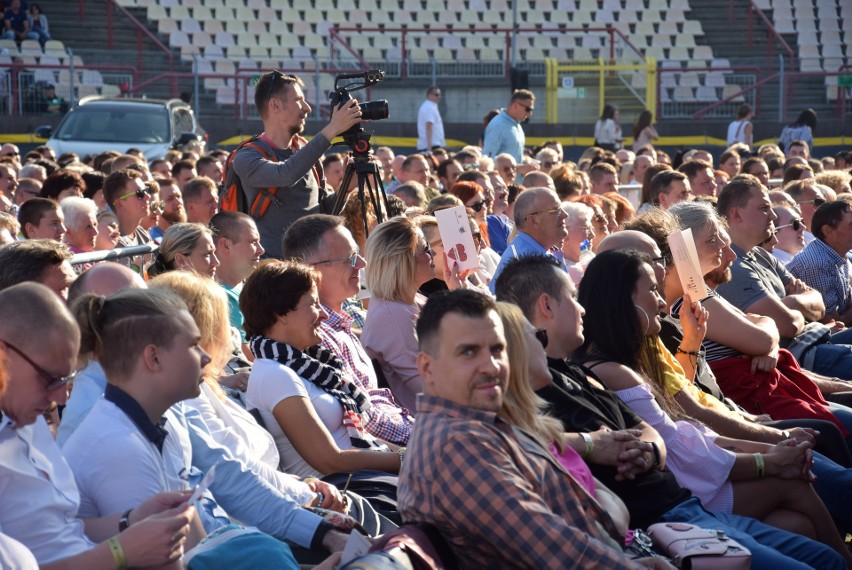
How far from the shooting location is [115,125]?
16.6 meters

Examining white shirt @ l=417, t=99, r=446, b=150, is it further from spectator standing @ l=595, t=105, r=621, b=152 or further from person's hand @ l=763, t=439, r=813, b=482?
person's hand @ l=763, t=439, r=813, b=482

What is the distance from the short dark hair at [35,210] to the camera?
682 centimetres

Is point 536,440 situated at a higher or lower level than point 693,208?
lower

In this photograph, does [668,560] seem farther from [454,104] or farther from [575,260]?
[454,104]

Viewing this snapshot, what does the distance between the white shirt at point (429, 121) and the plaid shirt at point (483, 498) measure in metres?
16.0

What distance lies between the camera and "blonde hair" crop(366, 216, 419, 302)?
527 cm

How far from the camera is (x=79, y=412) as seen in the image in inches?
139

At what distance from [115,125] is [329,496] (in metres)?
13.4

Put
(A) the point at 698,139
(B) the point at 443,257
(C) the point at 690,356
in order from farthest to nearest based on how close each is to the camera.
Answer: (A) the point at 698,139 → (B) the point at 443,257 → (C) the point at 690,356

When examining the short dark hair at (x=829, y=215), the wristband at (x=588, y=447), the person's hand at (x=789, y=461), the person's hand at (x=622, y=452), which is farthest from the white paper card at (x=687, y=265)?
the short dark hair at (x=829, y=215)

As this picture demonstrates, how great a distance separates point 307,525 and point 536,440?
0.82 meters

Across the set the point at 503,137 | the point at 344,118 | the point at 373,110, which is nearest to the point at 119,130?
the point at 503,137

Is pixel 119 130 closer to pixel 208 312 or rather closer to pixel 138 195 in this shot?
pixel 138 195

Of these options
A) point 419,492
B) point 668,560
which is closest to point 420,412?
point 419,492
